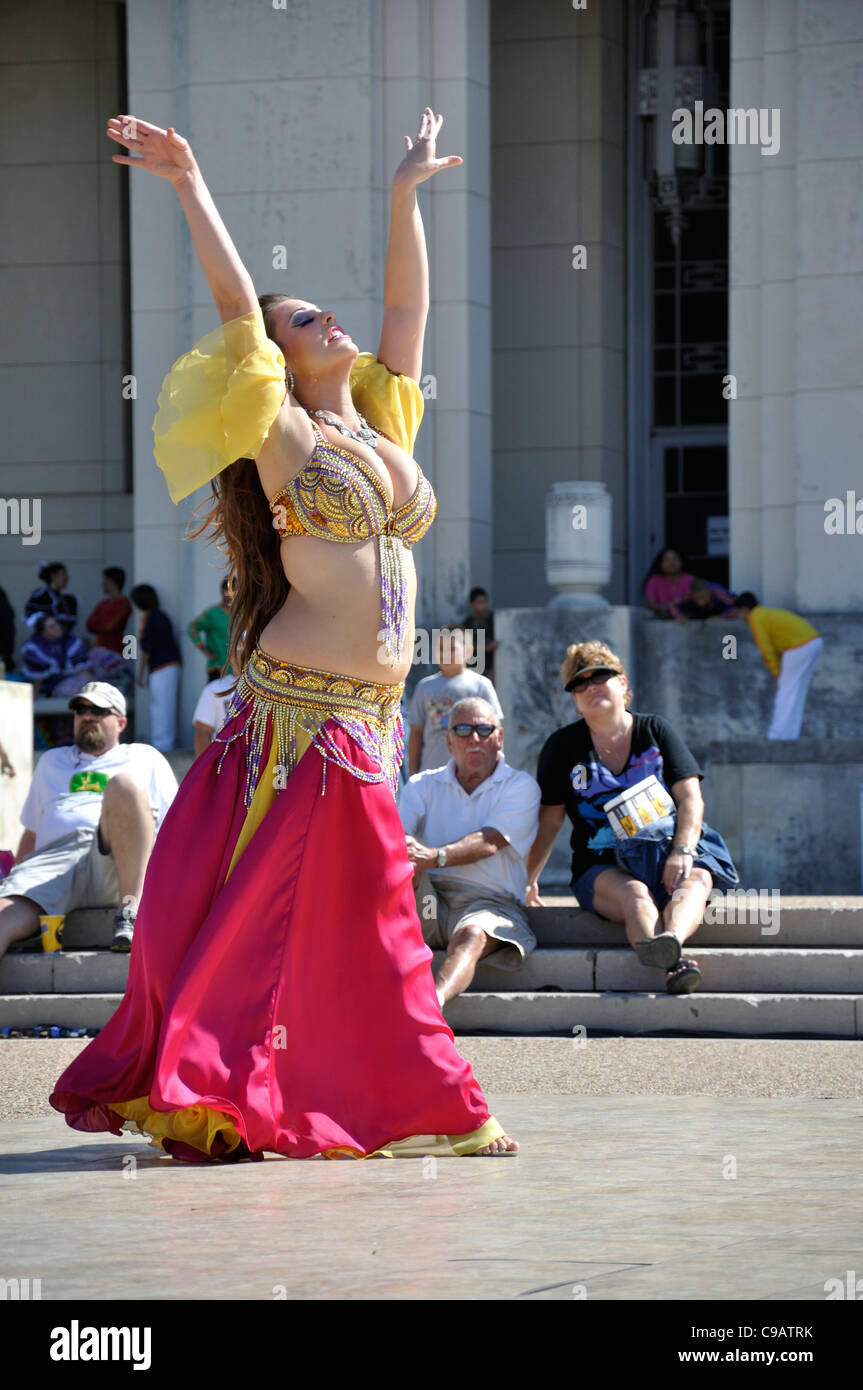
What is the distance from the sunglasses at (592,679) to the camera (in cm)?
835

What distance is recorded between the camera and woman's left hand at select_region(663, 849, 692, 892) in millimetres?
8242

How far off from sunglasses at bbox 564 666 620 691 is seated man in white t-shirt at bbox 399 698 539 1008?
42 centimetres

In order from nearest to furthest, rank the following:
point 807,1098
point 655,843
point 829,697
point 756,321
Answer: point 807,1098 < point 655,843 < point 829,697 < point 756,321

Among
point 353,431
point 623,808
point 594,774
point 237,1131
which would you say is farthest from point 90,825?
point 237,1131

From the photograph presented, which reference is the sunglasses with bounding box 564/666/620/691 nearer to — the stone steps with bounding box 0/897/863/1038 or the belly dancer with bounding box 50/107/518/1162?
the stone steps with bounding box 0/897/863/1038

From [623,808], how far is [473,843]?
602mm

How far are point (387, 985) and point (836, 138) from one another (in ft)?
35.7

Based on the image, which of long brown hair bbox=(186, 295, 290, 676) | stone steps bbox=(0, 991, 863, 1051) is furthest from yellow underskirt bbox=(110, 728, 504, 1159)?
stone steps bbox=(0, 991, 863, 1051)

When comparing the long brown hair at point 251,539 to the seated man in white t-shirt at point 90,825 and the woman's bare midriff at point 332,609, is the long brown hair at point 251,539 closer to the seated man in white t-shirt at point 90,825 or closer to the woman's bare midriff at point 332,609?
the woman's bare midriff at point 332,609

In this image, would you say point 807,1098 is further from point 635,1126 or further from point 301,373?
point 301,373

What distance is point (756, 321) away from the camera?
599 inches

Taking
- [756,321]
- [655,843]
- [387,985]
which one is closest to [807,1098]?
[387,985]

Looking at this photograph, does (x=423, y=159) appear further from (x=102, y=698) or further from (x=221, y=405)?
(x=102, y=698)

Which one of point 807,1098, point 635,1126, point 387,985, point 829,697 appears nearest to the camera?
point 387,985
